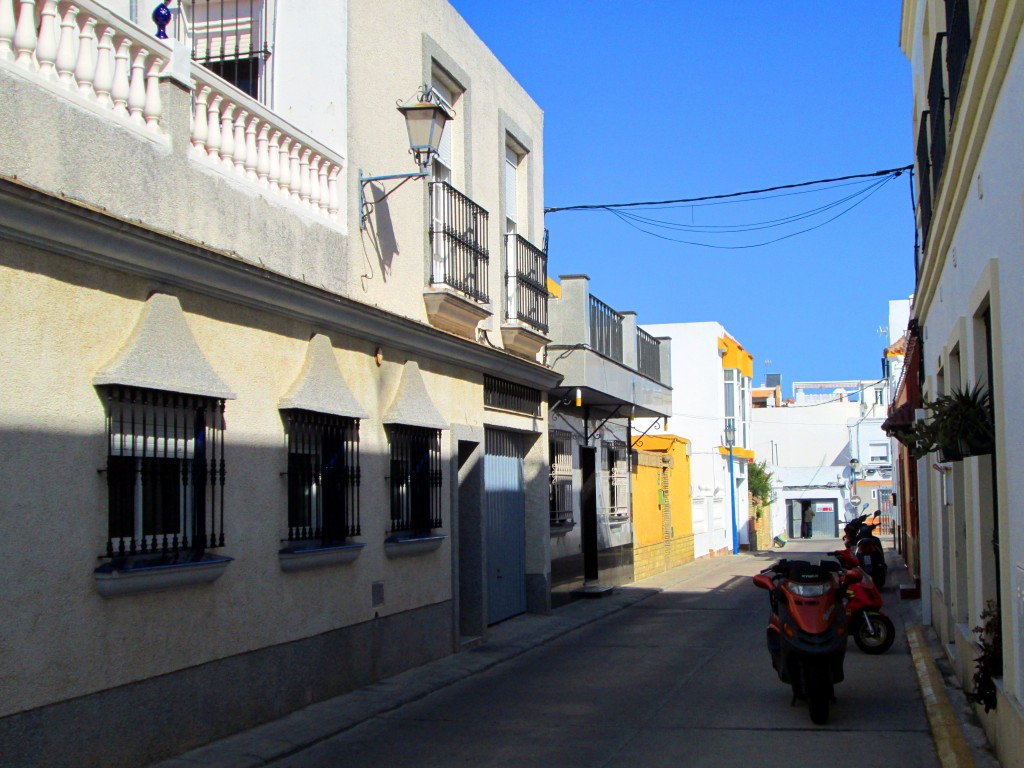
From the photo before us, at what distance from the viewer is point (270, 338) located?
9398 mm

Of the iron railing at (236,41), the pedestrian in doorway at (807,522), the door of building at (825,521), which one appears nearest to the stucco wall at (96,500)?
the iron railing at (236,41)

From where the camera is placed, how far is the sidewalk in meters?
7.87

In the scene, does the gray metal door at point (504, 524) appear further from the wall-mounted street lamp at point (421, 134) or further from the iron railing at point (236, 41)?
the iron railing at point (236, 41)

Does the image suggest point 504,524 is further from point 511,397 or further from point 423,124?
point 423,124

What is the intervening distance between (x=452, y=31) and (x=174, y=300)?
7.18m

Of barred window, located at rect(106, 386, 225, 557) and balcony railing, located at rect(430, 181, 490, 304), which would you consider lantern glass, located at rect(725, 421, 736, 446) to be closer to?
balcony railing, located at rect(430, 181, 490, 304)

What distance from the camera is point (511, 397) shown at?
15828 millimetres

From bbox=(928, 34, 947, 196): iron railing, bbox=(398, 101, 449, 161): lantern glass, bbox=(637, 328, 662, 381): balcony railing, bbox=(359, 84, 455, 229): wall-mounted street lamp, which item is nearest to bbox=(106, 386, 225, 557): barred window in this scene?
bbox=(359, 84, 455, 229): wall-mounted street lamp

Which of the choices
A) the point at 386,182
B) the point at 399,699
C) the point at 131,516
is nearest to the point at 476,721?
the point at 399,699

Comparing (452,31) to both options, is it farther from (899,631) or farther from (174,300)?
(899,631)

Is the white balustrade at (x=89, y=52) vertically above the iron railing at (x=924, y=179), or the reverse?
the iron railing at (x=924, y=179)

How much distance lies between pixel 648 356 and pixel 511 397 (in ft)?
26.2

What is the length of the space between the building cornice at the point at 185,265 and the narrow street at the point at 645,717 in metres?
3.48

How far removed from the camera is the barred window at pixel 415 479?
38.7ft
